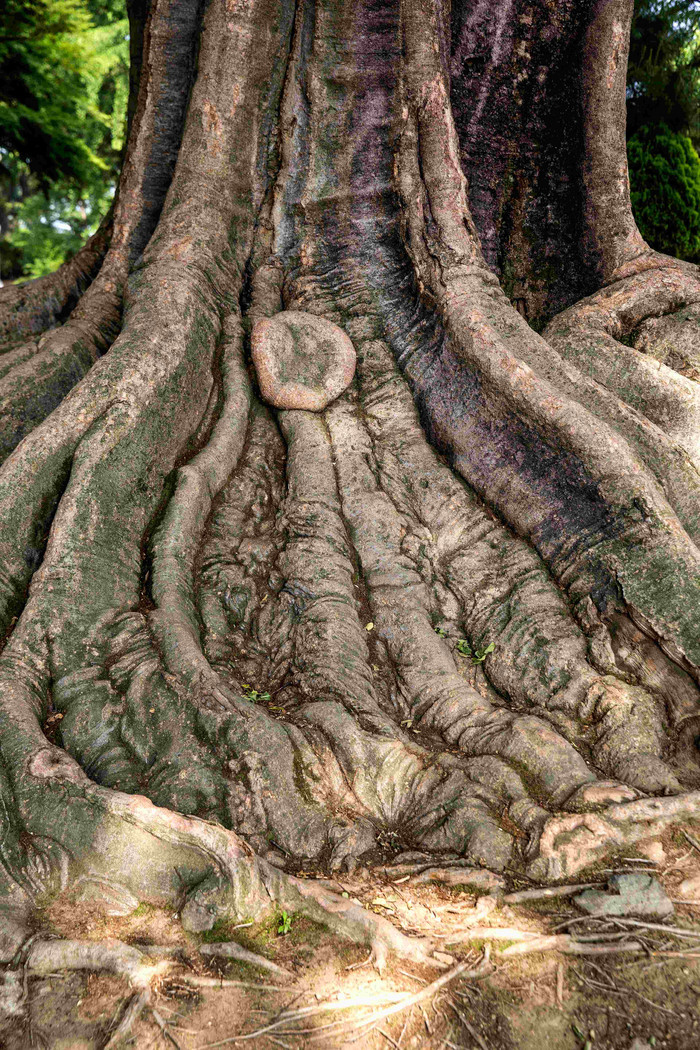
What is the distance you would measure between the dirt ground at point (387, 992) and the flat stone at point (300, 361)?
2.84 meters

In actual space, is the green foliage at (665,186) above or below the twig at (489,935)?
above

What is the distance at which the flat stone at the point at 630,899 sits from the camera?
2115 millimetres

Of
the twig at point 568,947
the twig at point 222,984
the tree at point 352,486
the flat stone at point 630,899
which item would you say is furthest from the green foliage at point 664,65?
the twig at point 222,984

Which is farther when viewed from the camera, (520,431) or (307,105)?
(307,105)

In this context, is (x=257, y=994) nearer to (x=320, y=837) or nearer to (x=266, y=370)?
(x=320, y=837)

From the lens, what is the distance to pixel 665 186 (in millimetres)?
7586

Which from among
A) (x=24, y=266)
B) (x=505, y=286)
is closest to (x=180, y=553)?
(x=505, y=286)

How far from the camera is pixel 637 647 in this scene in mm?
3066

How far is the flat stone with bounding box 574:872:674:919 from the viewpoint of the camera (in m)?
2.12

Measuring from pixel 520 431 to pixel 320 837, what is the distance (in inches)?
89.0

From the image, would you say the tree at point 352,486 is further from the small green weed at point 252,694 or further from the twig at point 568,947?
the twig at point 568,947

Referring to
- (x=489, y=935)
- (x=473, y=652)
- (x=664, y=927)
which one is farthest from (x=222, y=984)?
(x=473, y=652)

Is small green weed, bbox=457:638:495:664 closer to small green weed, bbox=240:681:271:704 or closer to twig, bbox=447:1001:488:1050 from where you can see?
small green weed, bbox=240:681:271:704

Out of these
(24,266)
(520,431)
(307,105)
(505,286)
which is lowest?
(24,266)
